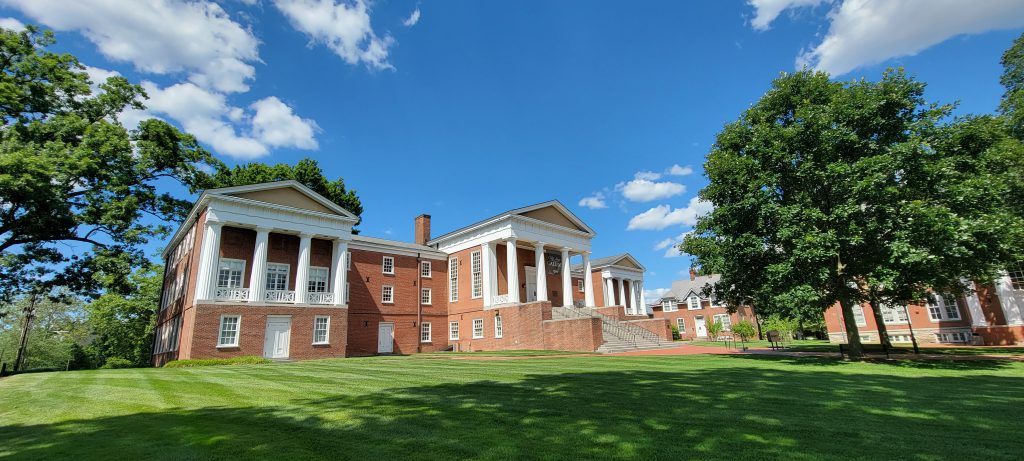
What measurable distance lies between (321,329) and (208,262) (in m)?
7.08

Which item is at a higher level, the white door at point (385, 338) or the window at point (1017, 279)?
the window at point (1017, 279)

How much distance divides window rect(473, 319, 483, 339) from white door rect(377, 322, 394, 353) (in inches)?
233

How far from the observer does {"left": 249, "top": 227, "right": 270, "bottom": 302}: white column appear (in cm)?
2427

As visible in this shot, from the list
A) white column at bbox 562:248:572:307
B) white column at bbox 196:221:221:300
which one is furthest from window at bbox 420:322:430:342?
white column at bbox 196:221:221:300

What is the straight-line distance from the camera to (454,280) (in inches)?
1375

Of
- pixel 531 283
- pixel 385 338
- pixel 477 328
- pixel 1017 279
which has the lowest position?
pixel 385 338

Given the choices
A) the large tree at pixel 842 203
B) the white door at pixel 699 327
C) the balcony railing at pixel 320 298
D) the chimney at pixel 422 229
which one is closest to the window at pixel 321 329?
the balcony railing at pixel 320 298

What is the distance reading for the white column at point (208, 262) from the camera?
74.5 ft

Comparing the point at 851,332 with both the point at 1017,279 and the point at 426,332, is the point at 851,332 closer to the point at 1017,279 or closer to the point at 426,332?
the point at 1017,279

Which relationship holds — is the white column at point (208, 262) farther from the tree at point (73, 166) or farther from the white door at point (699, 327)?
the white door at point (699, 327)

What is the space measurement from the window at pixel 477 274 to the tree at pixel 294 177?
14.3 meters

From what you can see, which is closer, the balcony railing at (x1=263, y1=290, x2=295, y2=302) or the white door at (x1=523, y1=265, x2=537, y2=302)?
the balcony railing at (x1=263, y1=290, x2=295, y2=302)

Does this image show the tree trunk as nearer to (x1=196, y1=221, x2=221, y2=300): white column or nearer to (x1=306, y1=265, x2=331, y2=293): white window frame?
(x1=306, y1=265, x2=331, y2=293): white window frame

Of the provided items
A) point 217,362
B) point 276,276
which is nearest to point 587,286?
point 276,276
